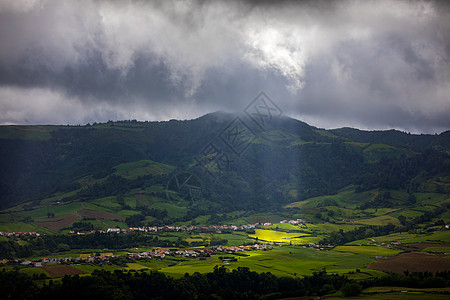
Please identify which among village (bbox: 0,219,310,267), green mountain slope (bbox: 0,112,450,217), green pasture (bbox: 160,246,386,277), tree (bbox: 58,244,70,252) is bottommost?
tree (bbox: 58,244,70,252)

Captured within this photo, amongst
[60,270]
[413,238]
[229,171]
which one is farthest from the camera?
[229,171]

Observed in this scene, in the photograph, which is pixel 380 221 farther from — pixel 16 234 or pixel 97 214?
pixel 16 234

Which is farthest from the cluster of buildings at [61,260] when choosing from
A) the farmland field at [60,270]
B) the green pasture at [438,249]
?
the green pasture at [438,249]

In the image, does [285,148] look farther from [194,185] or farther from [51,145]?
[51,145]

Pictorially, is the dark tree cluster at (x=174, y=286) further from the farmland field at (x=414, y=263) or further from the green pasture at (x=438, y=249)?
the green pasture at (x=438, y=249)

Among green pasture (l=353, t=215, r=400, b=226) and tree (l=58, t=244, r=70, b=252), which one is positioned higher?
green pasture (l=353, t=215, r=400, b=226)

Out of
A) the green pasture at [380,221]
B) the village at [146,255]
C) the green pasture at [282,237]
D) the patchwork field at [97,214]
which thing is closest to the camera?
the village at [146,255]

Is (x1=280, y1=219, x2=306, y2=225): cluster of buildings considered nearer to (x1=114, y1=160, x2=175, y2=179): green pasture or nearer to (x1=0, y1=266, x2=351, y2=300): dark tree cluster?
(x1=0, y1=266, x2=351, y2=300): dark tree cluster

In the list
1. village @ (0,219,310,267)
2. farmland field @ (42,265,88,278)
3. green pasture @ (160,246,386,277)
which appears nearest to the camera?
farmland field @ (42,265,88,278)

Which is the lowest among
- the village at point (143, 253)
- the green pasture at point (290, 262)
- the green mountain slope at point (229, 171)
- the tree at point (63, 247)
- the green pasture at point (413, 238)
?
the tree at point (63, 247)

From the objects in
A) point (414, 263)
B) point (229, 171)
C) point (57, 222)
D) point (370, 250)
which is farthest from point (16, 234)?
point (229, 171)

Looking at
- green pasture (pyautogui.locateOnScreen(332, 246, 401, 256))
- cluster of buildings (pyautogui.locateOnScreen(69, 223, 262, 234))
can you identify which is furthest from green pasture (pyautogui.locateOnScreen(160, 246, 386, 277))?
cluster of buildings (pyautogui.locateOnScreen(69, 223, 262, 234))

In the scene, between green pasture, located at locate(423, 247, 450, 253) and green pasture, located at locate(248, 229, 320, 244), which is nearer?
green pasture, located at locate(423, 247, 450, 253)
